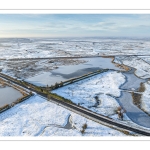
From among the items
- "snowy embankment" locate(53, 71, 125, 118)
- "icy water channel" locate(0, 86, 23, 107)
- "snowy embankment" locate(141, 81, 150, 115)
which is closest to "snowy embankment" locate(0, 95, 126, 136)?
"icy water channel" locate(0, 86, 23, 107)

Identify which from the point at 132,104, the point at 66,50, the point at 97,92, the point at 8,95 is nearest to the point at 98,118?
the point at 132,104

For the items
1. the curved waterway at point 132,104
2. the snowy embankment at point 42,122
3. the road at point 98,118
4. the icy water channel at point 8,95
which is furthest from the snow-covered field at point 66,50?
the road at point 98,118

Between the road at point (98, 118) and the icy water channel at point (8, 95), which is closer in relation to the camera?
the road at point (98, 118)

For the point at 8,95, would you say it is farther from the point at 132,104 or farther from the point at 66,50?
the point at 66,50

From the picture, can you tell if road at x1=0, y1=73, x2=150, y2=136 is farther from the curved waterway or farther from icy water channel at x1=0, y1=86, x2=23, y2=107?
icy water channel at x1=0, y1=86, x2=23, y2=107

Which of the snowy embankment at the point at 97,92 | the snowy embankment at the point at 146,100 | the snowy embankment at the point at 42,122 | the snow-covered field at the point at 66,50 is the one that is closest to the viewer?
the snowy embankment at the point at 42,122

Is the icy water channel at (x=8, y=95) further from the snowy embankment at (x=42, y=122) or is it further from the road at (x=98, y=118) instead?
the road at (x=98, y=118)
